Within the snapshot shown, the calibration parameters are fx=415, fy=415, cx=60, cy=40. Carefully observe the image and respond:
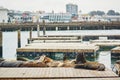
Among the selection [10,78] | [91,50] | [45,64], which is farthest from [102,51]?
[10,78]

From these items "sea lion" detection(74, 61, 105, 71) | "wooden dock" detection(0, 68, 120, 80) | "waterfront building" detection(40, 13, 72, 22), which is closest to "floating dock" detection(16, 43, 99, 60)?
"sea lion" detection(74, 61, 105, 71)

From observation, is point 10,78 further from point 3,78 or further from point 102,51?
point 102,51

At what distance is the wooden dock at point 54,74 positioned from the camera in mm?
14062

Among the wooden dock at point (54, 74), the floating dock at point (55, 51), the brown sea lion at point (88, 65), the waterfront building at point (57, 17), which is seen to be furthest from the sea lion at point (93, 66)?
the waterfront building at point (57, 17)

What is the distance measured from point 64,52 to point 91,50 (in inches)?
76.5

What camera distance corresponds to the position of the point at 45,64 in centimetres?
1745

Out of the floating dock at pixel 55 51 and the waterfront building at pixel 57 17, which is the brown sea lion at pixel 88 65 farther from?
the waterfront building at pixel 57 17

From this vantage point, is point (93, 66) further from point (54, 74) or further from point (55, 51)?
point (55, 51)

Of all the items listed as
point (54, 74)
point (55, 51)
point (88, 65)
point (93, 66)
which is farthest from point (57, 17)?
point (54, 74)

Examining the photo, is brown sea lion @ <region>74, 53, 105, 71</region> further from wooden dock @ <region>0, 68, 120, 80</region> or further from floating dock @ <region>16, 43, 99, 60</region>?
floating dock @ <region>16, 43, 99, 60</region>

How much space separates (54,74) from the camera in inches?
578

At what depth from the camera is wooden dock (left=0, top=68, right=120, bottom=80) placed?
46.1 ft

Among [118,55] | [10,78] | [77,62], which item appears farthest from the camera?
[118,55]

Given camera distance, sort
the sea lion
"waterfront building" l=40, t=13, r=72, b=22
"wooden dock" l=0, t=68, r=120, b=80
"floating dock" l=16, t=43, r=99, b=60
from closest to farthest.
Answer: "wooden dock" l=0, t=68, r=120, b=80, the sea lion, "floating dock" l=16, t=43, r=99, b=60, "waterfront building" l=40, t=13, r=72, b=22
